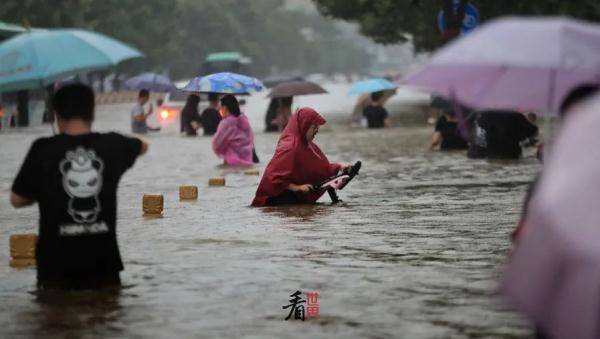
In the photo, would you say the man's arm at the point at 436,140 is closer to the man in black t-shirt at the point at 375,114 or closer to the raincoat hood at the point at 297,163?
the man in black t-shirt at the point at 375,114

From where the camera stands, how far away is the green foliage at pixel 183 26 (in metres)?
70.1

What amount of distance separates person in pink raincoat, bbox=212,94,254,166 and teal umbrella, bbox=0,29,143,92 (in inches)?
505

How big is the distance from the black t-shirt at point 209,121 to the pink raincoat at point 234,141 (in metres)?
11.2

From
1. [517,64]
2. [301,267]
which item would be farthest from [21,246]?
[517,64]

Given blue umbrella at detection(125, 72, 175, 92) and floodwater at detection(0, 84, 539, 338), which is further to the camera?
blue umbrella at detection(125, 72, 175, 92)

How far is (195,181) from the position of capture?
20.2 m

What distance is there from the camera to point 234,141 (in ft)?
75.3

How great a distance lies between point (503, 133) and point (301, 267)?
14022mm

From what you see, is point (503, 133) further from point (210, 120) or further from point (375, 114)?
point (375, 114)

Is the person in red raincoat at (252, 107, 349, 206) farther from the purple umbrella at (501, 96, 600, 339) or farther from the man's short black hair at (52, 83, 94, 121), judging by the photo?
the purple umbrella at (501, 96, 600, 339)

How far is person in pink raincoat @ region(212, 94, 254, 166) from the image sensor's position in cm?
2262

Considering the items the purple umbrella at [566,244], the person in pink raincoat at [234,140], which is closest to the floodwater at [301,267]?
the purple umbrella at [566,244]

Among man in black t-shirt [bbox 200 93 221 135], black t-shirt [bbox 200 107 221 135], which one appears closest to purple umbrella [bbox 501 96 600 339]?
man in black t-shirt [bbox 200 93 221 135]

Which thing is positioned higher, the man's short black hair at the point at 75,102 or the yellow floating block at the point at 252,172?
the man's short black hair at the point at 75,102
